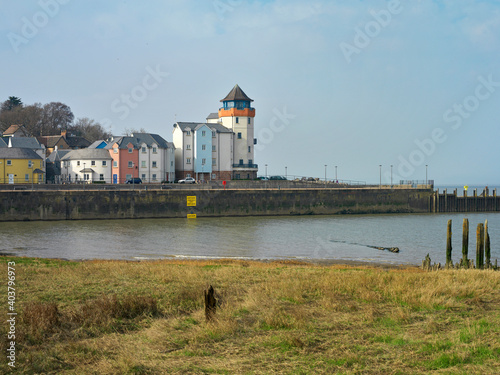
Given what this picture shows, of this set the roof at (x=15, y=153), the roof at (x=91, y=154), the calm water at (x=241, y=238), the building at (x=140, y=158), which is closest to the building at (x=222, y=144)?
the building at (x=140, y=158)

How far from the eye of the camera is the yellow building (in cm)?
7369

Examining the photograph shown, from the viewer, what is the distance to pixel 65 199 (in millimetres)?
56625

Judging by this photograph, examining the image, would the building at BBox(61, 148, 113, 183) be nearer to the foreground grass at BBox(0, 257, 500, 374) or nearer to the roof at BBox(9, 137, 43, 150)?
the roof at BBox(9, 137, 43, 150)

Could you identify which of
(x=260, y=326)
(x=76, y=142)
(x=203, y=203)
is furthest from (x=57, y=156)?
(x=260, y=326)

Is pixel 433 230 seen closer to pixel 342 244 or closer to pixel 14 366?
pixel 342 244

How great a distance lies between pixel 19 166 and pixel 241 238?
156 ft

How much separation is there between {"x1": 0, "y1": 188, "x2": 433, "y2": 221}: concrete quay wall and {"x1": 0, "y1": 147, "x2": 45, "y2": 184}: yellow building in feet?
69.3

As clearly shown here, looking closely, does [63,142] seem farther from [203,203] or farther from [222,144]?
[203,203]

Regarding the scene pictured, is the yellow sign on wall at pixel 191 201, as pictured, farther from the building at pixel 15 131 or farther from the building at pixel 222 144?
the building at pixel 15 131

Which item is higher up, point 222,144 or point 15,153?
point 222,144

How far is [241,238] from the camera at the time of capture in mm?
41688

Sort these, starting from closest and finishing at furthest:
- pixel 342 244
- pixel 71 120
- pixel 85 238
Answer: pixel 342 244
pixel 85 238
pixel 71 120

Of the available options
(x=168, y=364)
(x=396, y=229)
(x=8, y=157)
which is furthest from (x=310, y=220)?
(x=168, y=364)

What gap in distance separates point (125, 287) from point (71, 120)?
4915 inches
